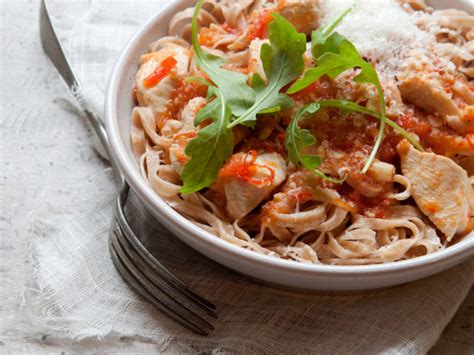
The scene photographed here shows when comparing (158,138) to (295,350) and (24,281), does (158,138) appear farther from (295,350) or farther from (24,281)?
(295,350)

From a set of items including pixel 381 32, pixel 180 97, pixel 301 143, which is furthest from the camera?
pixel 180 97

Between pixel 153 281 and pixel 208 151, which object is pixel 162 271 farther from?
pixel 208 151

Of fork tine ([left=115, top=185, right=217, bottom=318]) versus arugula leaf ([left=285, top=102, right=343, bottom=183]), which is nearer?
arugula leaf ([left=285, top=102, right=343, bottom=183])

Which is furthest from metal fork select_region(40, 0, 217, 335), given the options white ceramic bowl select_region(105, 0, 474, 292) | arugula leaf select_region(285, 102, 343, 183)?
arugula leaf select_region(285, 102, 343, 183)

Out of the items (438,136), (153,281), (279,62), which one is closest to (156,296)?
(153,281)

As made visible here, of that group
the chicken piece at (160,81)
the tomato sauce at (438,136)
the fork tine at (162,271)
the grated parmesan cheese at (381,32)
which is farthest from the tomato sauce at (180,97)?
the tomato sauce at (438,136)

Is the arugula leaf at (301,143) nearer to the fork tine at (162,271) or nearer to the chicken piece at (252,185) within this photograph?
the chicken piece at (252,185)

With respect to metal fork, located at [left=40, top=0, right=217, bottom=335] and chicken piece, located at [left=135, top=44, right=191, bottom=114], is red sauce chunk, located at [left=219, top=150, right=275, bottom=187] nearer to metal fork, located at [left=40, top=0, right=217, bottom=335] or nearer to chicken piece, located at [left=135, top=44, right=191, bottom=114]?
metal fork, located at [left=40, top=0, right=217, bottom=335]
